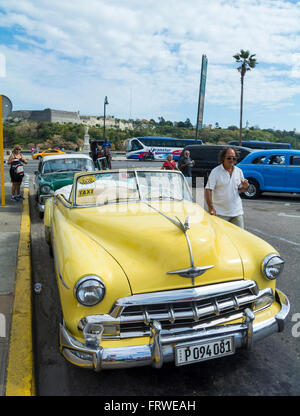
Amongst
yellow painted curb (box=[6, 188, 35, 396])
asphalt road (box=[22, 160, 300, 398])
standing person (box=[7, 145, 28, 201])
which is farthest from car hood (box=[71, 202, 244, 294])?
standing person (box=[7, 145, 28, 201])

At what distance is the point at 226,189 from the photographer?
4.84 m

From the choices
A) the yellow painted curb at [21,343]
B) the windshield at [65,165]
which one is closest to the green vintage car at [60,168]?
the windshield at [65,165]

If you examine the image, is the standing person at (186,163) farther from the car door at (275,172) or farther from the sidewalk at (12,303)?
the sidewalk at (12,303)

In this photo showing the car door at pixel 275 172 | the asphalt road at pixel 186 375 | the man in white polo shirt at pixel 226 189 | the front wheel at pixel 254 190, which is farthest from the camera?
the front wheel at pixel 254 190

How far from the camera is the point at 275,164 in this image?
12266 mm

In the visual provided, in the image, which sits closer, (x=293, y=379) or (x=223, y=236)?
(x=293, y=379)

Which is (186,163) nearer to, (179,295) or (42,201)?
(42,201)

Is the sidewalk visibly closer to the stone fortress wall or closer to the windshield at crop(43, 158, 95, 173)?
the windshield at crop(43, 158, 95, 173)

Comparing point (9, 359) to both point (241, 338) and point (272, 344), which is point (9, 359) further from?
point (272, 344)

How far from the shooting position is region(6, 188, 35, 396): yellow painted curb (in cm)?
255

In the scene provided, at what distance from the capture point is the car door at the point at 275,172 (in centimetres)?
1209

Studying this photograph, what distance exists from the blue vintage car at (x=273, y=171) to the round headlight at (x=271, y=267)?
964cm
